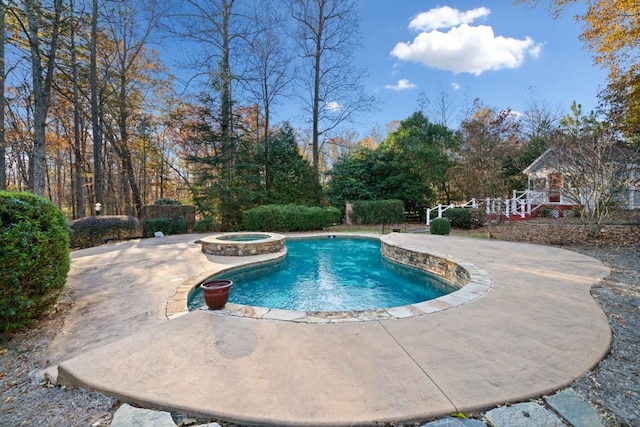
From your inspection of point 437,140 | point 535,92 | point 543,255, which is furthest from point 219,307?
point 535,92

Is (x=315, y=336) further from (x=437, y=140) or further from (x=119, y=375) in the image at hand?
(x=437, y=140)

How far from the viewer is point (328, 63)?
17234mm

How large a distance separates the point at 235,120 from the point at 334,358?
14.4m

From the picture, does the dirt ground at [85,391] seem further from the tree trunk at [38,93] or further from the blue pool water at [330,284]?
the tree trunk at [38,93]

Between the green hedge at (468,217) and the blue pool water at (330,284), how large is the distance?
5.53 m

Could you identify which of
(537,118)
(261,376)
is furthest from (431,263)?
(537,118)

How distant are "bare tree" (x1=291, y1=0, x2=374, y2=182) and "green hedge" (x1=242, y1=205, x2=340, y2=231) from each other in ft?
14.4

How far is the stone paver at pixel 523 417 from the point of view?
5.70 ft

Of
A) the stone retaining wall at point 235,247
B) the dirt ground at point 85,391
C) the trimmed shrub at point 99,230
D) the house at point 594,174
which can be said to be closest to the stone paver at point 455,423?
the dirt ground at point 85,391

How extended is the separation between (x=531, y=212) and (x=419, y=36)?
34.8 ft

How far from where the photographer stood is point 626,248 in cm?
727

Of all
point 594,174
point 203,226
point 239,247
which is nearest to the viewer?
point 239,247

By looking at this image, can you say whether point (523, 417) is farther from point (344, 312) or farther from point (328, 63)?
point (328, 63)

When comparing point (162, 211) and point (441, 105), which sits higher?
point (441, 105)
